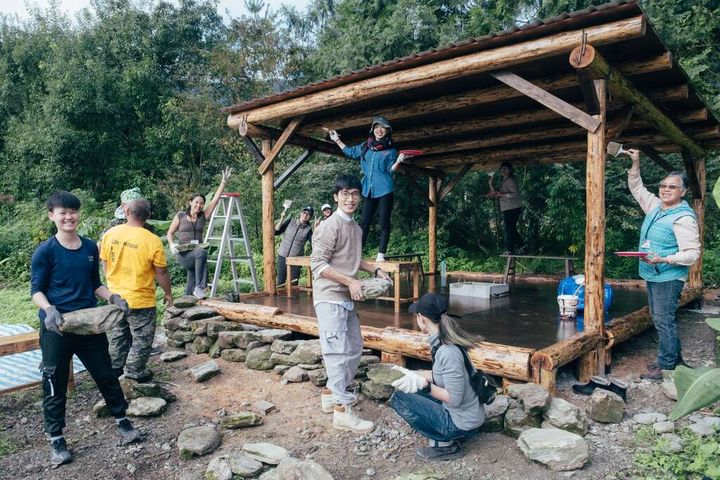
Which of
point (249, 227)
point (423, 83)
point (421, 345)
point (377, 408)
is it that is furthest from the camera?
point (249, 227)

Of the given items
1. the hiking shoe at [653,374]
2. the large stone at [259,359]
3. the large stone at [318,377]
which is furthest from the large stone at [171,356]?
the hiking shoe at [653,374]

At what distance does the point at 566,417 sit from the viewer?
11.3 feet

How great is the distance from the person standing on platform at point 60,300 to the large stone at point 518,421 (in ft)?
9.21

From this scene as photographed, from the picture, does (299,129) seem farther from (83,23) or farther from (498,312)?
(83,23)

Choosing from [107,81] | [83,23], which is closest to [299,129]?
[107,81]

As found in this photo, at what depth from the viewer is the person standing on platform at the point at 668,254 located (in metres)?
4.07

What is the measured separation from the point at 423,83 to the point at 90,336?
149 inches

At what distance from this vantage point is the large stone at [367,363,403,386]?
13.6 feet

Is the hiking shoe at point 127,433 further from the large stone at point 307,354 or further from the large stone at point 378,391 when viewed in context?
the large stone at point 378,391

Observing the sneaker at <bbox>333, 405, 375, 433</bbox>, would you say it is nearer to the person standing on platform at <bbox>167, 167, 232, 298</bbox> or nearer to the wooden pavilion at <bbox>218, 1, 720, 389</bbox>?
the wooden pavilion at <bbox>218, 1, 720, 389</bbox>

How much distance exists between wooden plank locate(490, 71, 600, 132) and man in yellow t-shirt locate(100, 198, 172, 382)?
350 cm

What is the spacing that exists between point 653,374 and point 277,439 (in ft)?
11.0

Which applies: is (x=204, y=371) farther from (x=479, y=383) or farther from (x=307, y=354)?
(x=479, y=383)

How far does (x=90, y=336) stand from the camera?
11.2 ft
